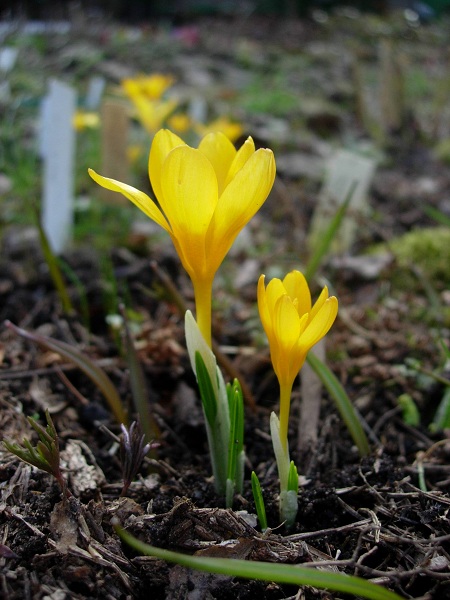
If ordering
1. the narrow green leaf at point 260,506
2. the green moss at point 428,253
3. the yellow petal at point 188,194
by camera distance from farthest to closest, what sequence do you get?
1. the green moss at point 428,253
2. the narrow green leaf at point 260,506
3. the yellow petal at point 188,194

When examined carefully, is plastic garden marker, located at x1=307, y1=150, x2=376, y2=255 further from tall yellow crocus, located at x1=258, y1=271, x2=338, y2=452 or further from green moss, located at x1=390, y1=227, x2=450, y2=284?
tall yellow crocus, located at x1=258, y1=271, x2=338, y2=452

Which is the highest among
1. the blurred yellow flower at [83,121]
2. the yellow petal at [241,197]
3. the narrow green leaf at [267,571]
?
the yellow petal at [241,197]

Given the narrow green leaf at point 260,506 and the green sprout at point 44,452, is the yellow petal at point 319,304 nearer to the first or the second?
the narrow green leaf at point 260,506

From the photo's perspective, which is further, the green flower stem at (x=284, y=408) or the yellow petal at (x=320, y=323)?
the green flower stem at (x=284, y=408)

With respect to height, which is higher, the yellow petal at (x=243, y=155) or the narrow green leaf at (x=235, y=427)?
the yellow petal at (x=243, y=155)

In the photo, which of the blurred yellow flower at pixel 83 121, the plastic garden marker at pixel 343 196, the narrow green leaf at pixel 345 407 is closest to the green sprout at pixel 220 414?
the narrow green leaf at pixel 345 407

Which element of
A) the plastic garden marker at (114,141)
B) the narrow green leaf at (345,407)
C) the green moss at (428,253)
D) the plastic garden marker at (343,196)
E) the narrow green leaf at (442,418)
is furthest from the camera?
the plastic garden marker at (343,196)

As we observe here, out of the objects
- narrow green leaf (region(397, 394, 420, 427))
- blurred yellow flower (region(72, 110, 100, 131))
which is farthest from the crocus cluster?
blurred yellow flower (region(72, 110, 100, 131))

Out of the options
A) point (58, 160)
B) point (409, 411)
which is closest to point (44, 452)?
point (409, 411)
